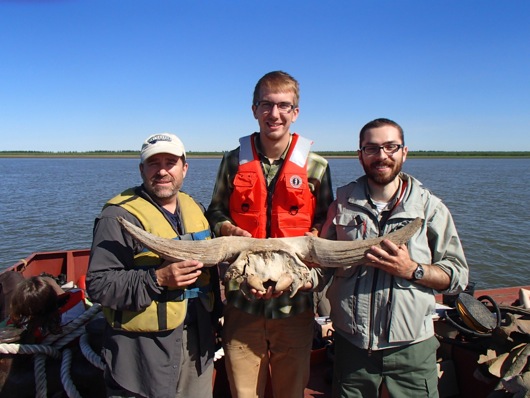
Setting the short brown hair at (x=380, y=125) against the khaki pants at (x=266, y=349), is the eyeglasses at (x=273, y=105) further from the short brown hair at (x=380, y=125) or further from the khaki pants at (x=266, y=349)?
the khaki pants at (x=266, y=349)

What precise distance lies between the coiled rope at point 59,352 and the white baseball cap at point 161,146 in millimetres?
2158

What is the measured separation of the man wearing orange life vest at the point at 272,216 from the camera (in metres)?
3.69

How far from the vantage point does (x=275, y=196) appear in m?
3.95

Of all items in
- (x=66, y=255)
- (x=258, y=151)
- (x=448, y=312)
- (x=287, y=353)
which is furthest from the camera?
(x=66, y=255)

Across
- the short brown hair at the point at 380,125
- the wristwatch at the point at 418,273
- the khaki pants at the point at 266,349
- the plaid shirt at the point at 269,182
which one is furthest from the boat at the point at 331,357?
the short brown hair at the point at 380,125

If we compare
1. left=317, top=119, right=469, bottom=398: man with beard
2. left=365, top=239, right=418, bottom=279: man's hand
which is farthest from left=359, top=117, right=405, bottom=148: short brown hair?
left=365, top=239, right=418, bottom=279: man's hand

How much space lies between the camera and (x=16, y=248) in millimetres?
16609

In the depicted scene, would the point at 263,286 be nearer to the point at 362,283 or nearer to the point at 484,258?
the point at 362,283

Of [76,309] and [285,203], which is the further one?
[76,309]

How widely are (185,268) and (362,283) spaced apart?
1.45m

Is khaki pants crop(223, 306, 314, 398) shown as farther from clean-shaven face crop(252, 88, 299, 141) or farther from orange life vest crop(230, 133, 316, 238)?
clean-shaven face crop(252, 88, 299, 141)

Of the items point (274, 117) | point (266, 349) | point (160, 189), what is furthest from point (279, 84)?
point (266, 349)

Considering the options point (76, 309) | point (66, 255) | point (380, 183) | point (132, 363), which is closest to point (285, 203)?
point (380, 183)

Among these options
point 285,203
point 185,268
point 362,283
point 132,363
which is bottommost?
point 132,363
